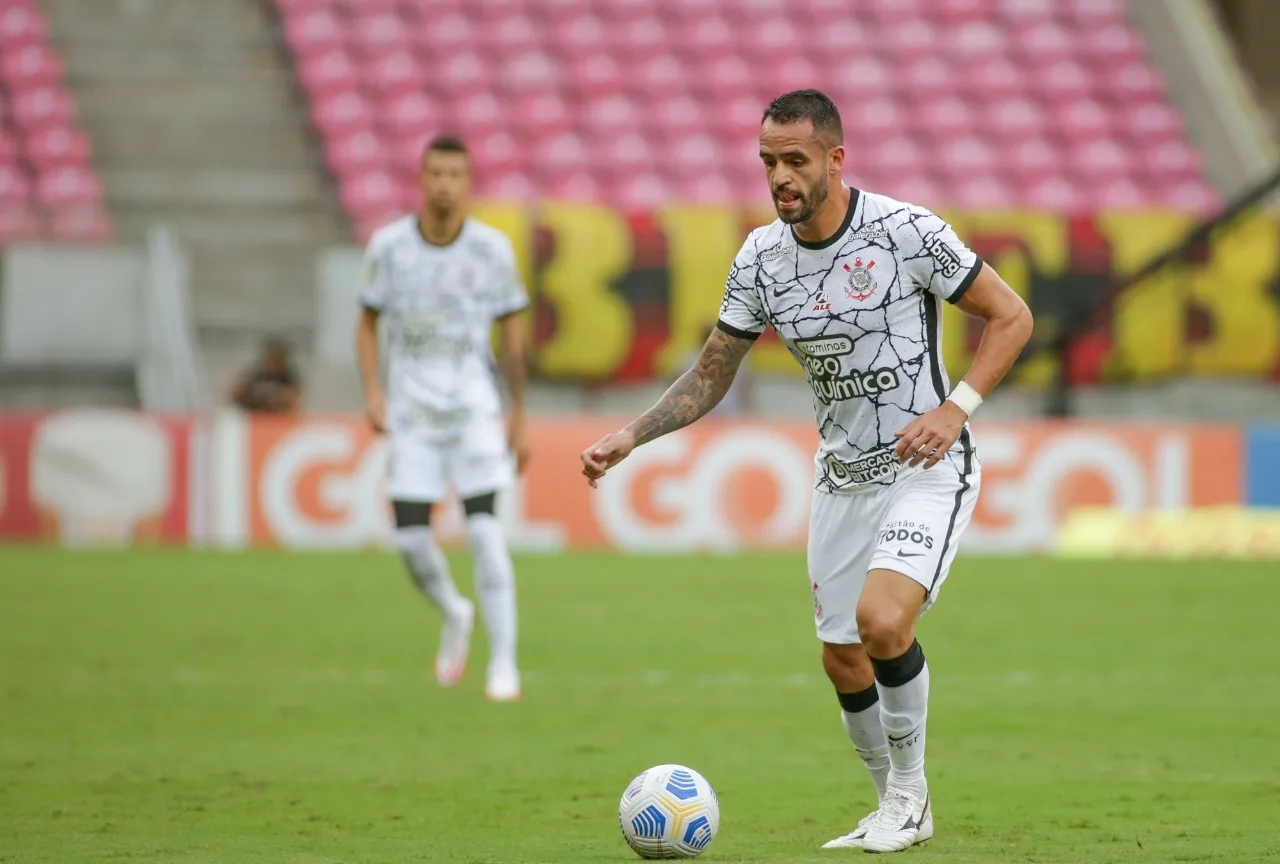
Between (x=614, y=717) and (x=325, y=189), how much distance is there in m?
15.1

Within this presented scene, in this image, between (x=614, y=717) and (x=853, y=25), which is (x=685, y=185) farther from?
(x=614, y=717)

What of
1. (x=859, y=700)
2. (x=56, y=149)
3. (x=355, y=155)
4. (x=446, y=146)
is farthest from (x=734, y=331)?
(x=56, y=149)

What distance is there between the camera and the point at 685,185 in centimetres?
2377

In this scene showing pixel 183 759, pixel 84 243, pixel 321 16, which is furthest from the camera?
pixel 321 16

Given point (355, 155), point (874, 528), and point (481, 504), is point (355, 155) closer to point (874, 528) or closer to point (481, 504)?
point (481, 504)

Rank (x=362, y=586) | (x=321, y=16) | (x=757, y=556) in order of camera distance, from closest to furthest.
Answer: (x=362, y=586), (x=757, y=556), (x=321, y=16)

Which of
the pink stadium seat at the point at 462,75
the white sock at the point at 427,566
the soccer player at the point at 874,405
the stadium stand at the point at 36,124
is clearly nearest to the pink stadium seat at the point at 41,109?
the stadium stand at the point at 36,124

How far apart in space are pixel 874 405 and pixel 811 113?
90 cm

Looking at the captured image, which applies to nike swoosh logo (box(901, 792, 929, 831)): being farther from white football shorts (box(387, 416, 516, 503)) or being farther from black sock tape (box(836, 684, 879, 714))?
white football shorts (box(387, 416, 516, 503))

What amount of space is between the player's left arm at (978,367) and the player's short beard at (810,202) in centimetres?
51

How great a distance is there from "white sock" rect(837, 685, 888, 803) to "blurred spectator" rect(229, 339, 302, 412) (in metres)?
13.3

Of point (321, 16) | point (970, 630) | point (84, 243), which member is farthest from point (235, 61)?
point (970, 630)

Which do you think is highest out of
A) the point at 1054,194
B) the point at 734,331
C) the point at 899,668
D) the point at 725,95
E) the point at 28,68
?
the point at 28,68

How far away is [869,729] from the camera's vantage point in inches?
240
